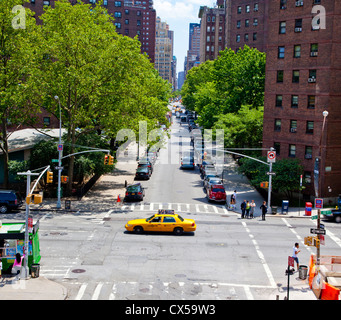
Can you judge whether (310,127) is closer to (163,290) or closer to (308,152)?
(308,152)

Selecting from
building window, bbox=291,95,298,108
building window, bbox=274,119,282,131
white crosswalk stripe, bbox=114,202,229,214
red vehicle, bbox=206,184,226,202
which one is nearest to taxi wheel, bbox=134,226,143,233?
white crosswalk stripe, bbox=114,202,229,214

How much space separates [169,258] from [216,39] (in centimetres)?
14737

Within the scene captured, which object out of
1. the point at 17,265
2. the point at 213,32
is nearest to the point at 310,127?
the point at 17,265

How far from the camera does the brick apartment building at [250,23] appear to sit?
303 feet

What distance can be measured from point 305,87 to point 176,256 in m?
25.7

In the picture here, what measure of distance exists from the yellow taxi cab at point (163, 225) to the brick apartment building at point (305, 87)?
16862 millimetres

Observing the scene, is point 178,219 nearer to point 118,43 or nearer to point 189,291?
point 189,291

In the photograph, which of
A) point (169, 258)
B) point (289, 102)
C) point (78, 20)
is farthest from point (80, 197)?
point (289, 102)

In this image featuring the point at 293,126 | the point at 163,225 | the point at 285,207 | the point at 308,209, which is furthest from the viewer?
the point at 293,126

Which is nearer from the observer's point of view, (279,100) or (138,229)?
(138,229)

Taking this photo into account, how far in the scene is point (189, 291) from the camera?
1911cm

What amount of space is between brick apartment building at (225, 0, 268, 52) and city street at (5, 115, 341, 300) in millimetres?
64467

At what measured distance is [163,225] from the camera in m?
29.0

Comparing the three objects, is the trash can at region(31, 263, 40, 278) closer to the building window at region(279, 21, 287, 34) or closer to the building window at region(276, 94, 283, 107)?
the building window at region(276, 94, 283, 107)
